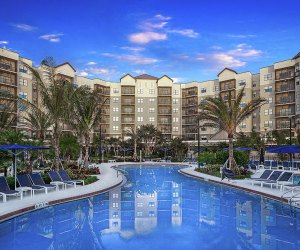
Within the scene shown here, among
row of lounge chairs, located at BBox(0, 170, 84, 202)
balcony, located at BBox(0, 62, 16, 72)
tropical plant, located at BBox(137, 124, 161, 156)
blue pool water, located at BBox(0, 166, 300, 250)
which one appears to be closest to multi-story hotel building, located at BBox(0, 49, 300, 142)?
balcony, located at BBox(0, 62, 16, 72)

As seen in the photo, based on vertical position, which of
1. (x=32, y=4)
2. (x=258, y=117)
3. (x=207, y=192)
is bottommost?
(x=207, y=192)

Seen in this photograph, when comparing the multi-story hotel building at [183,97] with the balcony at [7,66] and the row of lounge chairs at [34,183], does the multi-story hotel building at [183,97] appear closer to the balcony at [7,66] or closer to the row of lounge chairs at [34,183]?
the balcony at [7,66]

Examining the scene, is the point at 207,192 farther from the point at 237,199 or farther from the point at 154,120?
the point at 154,120

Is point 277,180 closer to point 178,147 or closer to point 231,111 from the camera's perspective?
point 231,111

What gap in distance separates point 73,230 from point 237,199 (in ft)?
29.9

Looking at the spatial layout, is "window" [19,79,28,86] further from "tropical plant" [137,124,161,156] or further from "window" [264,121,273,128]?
"window" [264,121,273,128]

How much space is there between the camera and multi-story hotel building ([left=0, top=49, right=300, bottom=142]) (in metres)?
65.5

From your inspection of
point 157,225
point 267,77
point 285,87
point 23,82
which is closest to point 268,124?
point 285,87

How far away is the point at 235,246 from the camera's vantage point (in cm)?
944

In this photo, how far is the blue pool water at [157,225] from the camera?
381 inches

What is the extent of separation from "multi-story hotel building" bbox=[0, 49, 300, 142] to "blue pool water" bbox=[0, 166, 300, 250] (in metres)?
51.8

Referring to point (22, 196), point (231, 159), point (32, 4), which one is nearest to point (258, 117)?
point (231, 159)

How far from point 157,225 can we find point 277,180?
411 inches

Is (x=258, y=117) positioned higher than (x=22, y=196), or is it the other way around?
(x=258, y=117)
